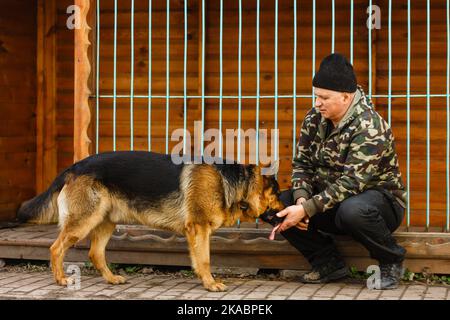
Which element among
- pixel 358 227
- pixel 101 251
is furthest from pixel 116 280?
pixel 358 227

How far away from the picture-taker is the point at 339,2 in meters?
7.81

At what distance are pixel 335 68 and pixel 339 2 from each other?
7.68 ft

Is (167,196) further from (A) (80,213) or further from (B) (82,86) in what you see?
(B) (82,86)

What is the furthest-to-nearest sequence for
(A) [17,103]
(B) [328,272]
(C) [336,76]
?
(A) [17,103] < (B) [328,272] < (C) [336,76]

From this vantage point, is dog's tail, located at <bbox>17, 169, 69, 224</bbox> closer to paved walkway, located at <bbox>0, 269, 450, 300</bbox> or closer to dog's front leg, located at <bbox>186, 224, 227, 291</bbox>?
paved walkway, located at <bbox>0, 269, 450, 300</bbox>

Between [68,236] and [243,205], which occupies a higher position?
[243,205]

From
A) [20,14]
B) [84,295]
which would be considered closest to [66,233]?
[84,295]

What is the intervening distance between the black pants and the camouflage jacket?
0.10 meters

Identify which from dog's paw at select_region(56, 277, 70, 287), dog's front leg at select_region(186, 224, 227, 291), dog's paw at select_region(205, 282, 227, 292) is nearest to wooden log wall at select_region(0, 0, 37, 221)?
dog's paw at select_region(56, 277, 70, 287)

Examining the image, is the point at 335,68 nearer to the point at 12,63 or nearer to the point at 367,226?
the point at 367,226

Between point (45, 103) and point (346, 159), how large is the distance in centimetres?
413

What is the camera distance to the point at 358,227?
5.67 meters

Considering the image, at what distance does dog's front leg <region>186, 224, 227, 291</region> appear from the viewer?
19.4 ft

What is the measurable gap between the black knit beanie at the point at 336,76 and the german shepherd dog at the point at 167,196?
0.87 m
